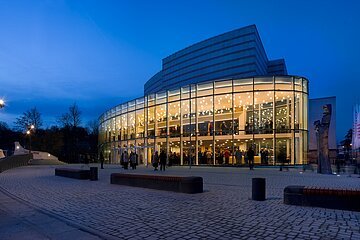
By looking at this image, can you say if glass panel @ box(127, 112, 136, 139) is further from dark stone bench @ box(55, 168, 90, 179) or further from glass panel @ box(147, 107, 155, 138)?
dark stone bench @ box(55, 168, 90, 179)

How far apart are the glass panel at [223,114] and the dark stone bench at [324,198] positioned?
28.4 metres

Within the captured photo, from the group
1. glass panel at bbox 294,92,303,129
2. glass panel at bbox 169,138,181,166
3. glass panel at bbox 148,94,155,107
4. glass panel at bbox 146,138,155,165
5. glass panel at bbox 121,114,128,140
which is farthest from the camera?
glass panel at bbox 121,114,128,140

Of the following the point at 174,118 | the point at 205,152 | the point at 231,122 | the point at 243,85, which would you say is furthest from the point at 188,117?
the point at 243,85

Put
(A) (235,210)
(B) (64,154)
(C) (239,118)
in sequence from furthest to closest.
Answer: (B) (64,154), (C) (239,118), (A) (235,210)

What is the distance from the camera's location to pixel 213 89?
126ft

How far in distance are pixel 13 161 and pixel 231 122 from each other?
81.7ft

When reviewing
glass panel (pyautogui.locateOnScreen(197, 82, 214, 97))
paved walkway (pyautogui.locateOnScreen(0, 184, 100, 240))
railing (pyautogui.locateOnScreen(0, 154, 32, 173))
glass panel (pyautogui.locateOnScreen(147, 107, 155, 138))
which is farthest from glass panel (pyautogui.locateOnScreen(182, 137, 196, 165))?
paved walkway (pyautogui.locateOnScreen(0, 184, 100, 240))

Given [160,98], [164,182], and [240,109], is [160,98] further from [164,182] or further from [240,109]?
[164,182]

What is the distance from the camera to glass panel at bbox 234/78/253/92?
36.5 meters

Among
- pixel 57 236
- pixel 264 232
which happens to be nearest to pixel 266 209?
pixel 264 232

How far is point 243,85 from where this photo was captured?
36875 millimetres

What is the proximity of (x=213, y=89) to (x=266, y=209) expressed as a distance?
3072 cm

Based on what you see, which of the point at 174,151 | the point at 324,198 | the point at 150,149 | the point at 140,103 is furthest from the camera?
the point at 140,103

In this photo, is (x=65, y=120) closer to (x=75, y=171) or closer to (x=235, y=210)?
(x=75, y=171)
